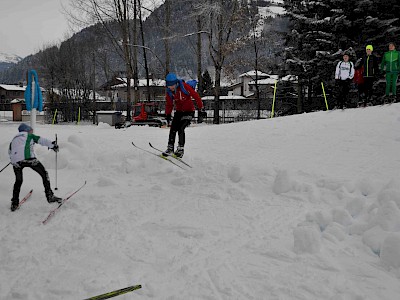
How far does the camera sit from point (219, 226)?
15.6 feet

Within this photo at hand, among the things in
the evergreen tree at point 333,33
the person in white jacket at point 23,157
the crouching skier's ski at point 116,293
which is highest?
the evergreen tree at point 333,33

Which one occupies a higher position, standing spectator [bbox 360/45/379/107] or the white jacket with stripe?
standing spectator [bbox 360/45/379/107]

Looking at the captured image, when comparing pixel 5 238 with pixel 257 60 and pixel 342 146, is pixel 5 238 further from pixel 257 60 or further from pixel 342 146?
pixel 257 60

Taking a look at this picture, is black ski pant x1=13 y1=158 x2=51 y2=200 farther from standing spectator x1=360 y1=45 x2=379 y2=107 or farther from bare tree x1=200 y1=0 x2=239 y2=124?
bare tree x1=200 y1=0 x2=239 y2=124

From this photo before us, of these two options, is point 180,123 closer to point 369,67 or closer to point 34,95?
point 34,95

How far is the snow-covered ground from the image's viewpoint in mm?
3355

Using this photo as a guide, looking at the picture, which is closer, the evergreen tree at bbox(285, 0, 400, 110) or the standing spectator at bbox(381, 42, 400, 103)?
the standing spectator at bbox(381, 42, 400, 103)

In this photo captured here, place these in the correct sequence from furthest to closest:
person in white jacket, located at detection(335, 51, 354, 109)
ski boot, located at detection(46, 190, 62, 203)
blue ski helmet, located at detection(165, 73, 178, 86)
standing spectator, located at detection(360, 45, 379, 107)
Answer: person in white jacket, located at detection(335, 51, 354, 109)
standing spectator, located at detection(360, 45, 379, 107)
blue ski helmet, located at detection(165, 73, 178, 86)
ski boot, located at detection(46, 190, 62, 203)

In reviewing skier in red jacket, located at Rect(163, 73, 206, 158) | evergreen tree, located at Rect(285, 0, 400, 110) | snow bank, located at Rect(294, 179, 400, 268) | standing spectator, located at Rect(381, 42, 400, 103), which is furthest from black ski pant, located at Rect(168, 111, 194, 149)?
evergreen tree, located at Rect(285, 0, 400, 110)

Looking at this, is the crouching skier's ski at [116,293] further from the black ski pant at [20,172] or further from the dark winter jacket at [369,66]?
the dark winter jacket at [369,66]

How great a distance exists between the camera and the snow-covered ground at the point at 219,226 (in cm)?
336

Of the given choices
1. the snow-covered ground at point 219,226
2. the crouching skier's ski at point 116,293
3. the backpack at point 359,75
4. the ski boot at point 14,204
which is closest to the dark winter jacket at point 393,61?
the backpack at point 359,75

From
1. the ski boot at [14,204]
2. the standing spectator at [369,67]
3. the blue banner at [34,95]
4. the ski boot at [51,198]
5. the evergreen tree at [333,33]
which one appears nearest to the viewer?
the ski boot at [14,204]

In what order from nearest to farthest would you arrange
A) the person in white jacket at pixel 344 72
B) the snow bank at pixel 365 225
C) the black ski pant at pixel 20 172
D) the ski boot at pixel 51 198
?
the snow bank at pixel 365 225
the black ski pant at pixel 20 172
the ski boot at pixel 51 198
the person in white jacket at pixel 344 72
